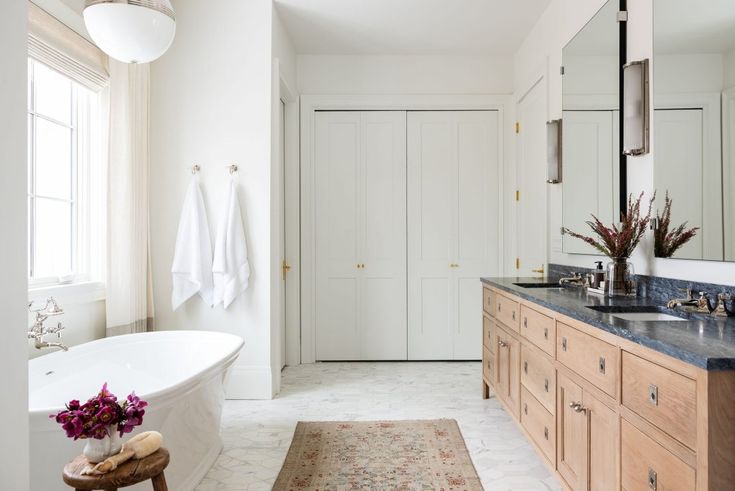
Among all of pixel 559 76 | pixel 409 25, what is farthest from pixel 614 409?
pixel 409 25

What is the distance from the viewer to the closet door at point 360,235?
4.62m

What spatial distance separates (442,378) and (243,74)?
9.14 feet

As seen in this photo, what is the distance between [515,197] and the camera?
4.52 m

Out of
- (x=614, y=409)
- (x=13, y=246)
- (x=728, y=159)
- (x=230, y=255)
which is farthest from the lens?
(x=230, y=255)

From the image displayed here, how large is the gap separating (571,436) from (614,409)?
0.44m

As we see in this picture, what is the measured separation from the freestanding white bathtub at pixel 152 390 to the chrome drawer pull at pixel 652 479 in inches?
62.7

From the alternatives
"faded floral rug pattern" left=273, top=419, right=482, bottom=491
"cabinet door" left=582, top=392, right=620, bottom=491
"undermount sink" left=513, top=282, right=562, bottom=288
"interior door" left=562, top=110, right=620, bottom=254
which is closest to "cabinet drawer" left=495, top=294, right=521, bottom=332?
"undermount sink" left=513, top=282, right=562, bottom=288

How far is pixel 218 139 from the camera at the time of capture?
11.9 feet

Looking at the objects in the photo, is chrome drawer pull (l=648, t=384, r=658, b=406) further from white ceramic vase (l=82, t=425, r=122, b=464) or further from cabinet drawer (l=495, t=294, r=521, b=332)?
white ceramic vase (l=82, t=425, r=122, b=464)

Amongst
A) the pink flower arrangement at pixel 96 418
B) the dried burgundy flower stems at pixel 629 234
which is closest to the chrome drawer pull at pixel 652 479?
the dried burgundy flower stems at pixel 629 234

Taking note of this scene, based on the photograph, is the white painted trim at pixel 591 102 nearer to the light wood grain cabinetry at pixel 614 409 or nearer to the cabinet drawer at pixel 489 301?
the light wood grain cabinetry at pixel 614 409

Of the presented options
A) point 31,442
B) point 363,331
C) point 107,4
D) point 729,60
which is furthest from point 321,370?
point 729,60

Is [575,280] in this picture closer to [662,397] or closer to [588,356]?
[588,356]

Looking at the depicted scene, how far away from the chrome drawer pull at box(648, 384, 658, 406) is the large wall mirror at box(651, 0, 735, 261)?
0.73 meters
